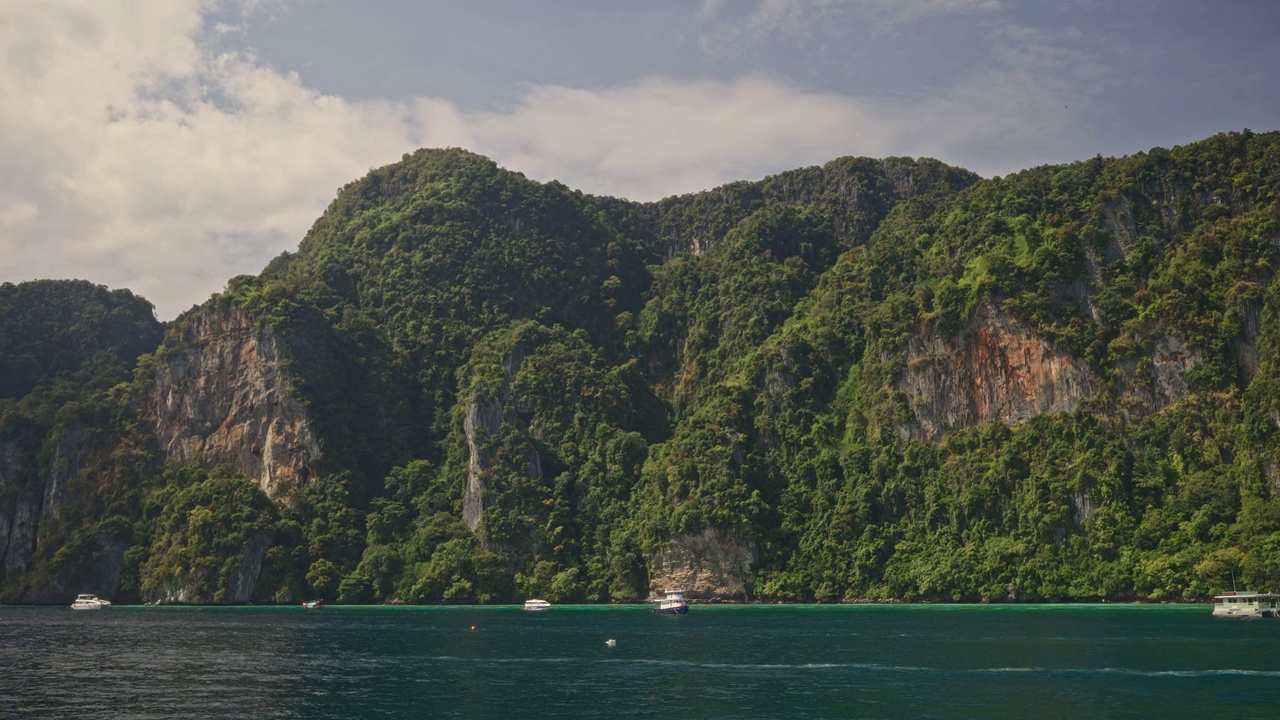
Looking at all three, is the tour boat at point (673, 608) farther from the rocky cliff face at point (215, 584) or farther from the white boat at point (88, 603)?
the white boat at point (88, 603)

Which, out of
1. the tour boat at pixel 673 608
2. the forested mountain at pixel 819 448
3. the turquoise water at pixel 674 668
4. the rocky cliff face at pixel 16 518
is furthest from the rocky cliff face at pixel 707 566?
the rocky cliff face at pixel 16 518

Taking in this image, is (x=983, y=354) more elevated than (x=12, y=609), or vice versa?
(x=983, y=354)

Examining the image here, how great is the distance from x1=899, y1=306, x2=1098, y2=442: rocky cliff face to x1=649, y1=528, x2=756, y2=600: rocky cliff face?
29272 millimetres

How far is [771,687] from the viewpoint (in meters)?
60.0

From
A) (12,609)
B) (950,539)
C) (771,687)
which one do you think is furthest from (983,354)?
(12,609)

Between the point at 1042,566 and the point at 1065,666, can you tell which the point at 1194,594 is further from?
the point at 1065,666

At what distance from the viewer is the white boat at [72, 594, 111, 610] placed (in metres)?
155

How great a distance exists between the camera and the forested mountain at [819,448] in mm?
128875

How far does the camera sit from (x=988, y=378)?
151 m

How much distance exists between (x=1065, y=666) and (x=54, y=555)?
158 m

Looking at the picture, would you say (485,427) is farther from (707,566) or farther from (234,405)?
(707,566)

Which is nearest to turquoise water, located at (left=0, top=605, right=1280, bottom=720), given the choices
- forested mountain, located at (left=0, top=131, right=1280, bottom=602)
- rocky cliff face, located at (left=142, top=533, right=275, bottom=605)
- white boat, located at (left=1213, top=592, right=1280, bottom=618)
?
white boat, located at (left=1213, top=592, right=1280, bottom=618)

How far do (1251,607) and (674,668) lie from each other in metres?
56.1

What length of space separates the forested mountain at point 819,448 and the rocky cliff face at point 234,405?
513 millimetres
